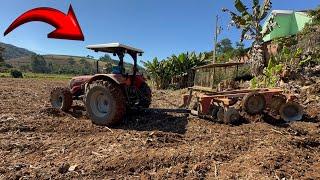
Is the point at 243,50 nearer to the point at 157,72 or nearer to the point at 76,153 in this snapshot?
the point at 157,72

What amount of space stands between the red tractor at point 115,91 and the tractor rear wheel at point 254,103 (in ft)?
8.03

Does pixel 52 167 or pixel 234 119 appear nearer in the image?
pixel 52 167

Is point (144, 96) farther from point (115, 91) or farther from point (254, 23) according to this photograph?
point (254, 23)

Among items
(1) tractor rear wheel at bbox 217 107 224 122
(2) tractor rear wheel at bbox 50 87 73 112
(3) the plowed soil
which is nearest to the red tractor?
(3) the plowed soil

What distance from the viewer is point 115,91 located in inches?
316

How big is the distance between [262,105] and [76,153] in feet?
14.0

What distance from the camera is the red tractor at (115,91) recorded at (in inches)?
316

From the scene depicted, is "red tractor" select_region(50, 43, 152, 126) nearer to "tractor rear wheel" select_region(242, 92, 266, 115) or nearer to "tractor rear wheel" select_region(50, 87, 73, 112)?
"tractor rear wheel" select_region(50, 87, 73, 112)

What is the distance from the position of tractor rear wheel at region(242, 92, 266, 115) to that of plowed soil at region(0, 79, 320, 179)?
1.28ft

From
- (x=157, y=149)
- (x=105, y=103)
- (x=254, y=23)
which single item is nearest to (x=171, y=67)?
(x=254, y=23)

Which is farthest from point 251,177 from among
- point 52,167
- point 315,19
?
point 315,19

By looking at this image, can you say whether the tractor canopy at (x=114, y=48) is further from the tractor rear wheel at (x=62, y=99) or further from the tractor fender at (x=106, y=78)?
the tractor rear wheel at (x=62, y=99)

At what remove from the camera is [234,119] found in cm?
807

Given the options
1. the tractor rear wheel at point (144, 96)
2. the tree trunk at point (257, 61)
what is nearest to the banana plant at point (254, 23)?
the tree trunk at point (257, 61)
